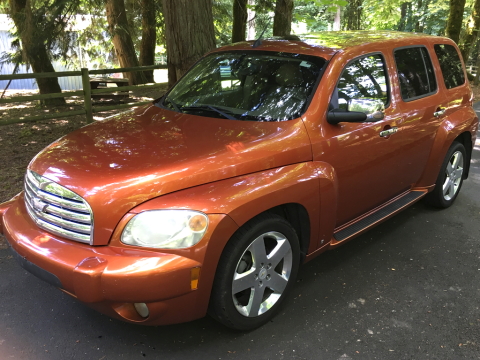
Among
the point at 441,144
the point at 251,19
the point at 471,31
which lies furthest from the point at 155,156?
the point at 471,31

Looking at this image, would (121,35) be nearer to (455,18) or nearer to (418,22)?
(455,18)

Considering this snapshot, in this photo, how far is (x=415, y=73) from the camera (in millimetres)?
4078

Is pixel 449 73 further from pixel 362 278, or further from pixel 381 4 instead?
pixel 381 4

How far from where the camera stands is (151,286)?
2.27m

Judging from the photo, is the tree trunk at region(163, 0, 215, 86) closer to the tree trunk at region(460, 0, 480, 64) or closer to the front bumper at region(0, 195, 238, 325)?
the front bumper at region(0, 195, 238, 325)

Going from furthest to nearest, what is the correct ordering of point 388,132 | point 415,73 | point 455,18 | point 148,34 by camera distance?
point 148,34, point 455,18, point 415,73, point 388,132

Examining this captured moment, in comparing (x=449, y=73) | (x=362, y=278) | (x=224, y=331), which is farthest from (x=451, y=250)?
(x=224, y=331)

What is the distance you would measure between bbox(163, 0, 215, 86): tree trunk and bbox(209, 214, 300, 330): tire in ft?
12.5

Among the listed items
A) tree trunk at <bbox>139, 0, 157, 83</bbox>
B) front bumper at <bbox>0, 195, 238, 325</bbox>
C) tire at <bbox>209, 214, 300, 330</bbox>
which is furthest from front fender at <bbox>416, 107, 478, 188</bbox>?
tree trunk at <bbox>139, 0, 157, 83</bbox>

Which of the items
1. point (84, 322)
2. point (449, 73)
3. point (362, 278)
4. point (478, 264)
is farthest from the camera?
point (449, 73)

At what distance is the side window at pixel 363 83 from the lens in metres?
3.30

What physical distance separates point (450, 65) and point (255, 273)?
11.4ft

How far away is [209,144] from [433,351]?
194 cm

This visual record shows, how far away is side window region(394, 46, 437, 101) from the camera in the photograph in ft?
12.8
